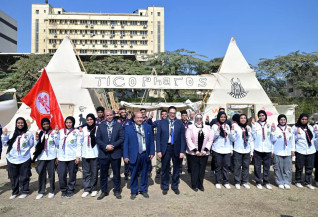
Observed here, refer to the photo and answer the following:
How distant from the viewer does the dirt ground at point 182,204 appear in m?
3.91

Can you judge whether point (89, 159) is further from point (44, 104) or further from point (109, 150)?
point (44, 104)

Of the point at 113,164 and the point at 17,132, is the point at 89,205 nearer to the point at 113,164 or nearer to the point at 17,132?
the point at 113,164

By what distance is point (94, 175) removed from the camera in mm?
4719

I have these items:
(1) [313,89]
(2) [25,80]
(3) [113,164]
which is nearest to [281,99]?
(1) [313,89]

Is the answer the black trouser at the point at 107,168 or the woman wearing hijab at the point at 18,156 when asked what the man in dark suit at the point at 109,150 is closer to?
the black trouser at the point at 107,168

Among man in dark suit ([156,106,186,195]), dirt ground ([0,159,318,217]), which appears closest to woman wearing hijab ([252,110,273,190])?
dirt ground ([0,159,318,217])

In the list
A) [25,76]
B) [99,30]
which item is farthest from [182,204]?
[99,30]

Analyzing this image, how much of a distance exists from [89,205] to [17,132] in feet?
6.18

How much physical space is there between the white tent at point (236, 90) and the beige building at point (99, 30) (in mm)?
49700

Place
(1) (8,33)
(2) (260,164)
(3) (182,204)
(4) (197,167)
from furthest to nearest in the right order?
(1) (8,33)
(2) (260,164)
(4) (197,167)
(3) (182,204)

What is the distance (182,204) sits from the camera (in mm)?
4273

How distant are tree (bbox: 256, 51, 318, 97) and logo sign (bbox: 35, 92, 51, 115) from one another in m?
20.1

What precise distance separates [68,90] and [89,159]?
4.85 meters

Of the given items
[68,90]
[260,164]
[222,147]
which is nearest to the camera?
[222,147]
